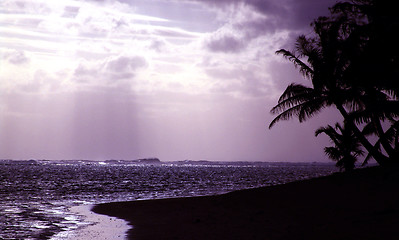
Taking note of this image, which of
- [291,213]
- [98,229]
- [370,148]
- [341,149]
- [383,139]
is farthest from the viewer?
[341,149]

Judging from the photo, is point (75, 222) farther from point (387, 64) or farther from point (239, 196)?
point (387, 64)

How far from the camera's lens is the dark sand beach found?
40.4 ft

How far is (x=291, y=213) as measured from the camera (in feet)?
51.9

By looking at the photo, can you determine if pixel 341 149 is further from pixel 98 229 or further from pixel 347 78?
pixel 98 229

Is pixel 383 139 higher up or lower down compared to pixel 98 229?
higher up

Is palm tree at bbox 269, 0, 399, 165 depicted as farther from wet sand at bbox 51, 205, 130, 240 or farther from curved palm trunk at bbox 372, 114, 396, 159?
wet sand at bbox 51, 205, 130, 240

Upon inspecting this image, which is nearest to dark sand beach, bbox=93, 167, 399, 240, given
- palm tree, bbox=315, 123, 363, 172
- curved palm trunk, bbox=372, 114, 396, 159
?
curved palm trunk, bbox=372, 114, 396, 159

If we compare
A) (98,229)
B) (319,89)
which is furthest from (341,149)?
(98,229)

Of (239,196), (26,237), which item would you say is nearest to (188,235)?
(26,237)

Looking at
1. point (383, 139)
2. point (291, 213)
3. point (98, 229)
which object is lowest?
point (98, 229)

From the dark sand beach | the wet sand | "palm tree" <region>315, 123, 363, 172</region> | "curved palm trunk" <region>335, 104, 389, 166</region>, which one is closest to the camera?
the dark sand beach

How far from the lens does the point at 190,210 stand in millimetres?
21188

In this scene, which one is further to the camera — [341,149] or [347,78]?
[341,149]

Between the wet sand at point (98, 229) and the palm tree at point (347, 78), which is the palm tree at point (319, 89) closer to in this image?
the palm tree at point (347, 78)
